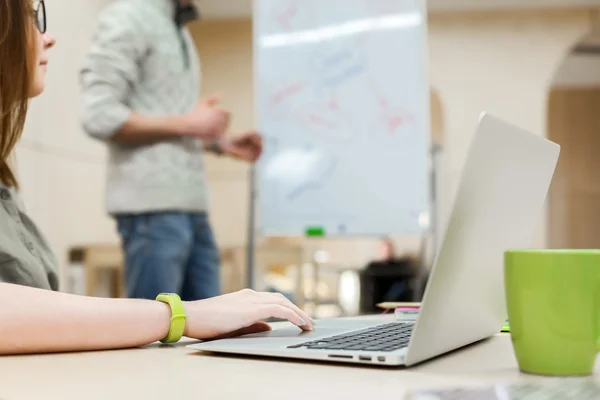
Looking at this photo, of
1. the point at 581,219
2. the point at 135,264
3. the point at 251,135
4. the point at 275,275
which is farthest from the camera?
the point at 581,219

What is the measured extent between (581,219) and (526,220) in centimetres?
715

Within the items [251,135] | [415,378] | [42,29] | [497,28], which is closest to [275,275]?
[497,28]

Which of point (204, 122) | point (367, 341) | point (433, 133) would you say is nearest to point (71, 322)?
point (367, 341)

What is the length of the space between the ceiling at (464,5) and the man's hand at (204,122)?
3216 millimetres

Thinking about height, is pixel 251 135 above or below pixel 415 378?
above

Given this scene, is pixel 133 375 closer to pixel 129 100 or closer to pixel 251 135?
pixel 129 100

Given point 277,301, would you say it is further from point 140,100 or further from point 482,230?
point 140,100

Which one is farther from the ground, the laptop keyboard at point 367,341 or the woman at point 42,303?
the woman at point 42,303

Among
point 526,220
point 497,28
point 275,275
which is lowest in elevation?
point 275,275

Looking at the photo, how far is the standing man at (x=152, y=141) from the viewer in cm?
153

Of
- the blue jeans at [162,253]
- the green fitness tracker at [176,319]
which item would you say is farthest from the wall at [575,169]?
the green fitness tracker at [176,319]

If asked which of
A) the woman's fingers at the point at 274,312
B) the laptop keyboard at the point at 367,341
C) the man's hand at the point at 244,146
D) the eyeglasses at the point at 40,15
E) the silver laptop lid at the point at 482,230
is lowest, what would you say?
the laptop keyboard at the point at 367,341

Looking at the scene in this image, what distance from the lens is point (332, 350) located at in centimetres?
53

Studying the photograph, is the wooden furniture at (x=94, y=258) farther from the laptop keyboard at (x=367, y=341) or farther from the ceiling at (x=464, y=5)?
the laptop keyboard at (x=367, y=341)
